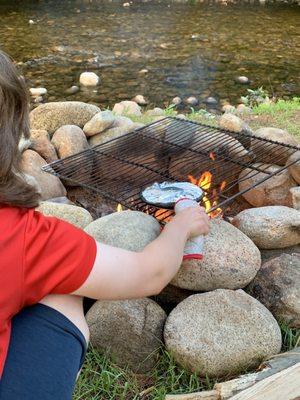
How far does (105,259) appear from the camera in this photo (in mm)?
1635

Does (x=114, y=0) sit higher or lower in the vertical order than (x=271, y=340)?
lower

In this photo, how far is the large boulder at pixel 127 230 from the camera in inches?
95.6

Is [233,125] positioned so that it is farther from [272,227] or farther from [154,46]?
[154,46]

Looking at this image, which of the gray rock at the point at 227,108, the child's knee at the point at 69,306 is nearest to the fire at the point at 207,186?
the child's knee at the point at 69,306

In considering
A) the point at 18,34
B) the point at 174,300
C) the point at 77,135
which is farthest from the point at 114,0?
the point at 174,300

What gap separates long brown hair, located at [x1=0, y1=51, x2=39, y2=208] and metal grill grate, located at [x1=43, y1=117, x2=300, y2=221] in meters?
1.73

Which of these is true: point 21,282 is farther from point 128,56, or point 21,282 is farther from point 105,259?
point 128,56

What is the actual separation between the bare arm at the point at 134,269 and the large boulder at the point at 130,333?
462 mm

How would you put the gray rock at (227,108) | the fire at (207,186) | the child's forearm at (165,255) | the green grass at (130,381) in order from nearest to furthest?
1. the child's forearm at (165,255)
2. the green grass at (130,381)
3. the fire at (207,186)
4. the gray rock at (227,108)

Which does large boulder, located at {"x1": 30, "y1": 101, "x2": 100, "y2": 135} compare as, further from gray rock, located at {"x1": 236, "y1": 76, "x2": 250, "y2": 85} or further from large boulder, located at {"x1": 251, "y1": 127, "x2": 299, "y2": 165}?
gray rock, located at {"x1": 236, "y1": 76, "x2": 250, "y2": 85}

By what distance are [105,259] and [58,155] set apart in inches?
88.6

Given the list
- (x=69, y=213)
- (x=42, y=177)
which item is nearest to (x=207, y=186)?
(x=69, y=213)

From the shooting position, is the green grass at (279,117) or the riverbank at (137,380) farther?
the green grass at (279,117)

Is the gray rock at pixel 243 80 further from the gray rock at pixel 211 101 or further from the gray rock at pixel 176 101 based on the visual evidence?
the gray rock at pixel 176 101
